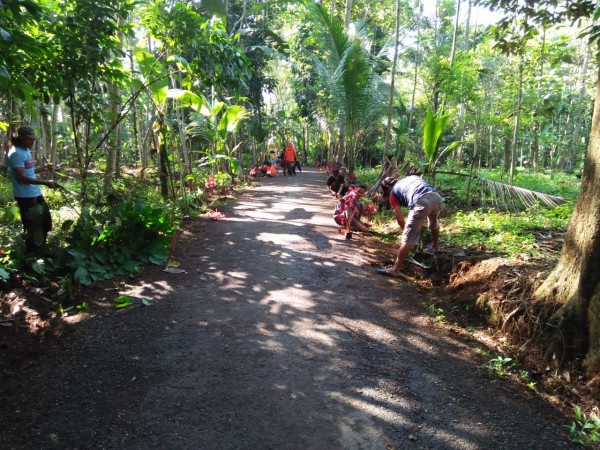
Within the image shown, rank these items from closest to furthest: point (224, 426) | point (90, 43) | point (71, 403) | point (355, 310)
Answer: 1. point (224, 426)
2. point (71, 403)
3. point (355, 310)
4. point (90, 43)

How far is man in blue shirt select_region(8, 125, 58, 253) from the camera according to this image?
3.96 meters

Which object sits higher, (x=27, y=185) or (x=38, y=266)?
(x=27, y=185)

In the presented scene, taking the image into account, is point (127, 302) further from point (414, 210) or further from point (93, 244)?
point (414, 210)

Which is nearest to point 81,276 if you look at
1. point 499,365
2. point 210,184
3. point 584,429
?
point 499,365

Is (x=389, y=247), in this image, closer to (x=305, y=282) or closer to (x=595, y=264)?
(x=305, y=282)

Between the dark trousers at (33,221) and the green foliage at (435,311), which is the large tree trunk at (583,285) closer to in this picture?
the green foliage at (435,311)

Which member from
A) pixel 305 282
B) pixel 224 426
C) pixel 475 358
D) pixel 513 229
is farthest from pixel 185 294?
pixel 513 229

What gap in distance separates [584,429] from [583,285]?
1059mm

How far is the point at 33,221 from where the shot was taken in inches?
157

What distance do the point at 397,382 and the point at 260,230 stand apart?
15.5 ft

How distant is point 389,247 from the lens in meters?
Answer: 6.53

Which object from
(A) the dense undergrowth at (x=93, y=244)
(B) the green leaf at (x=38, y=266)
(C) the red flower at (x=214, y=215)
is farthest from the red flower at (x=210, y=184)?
(B) the green leaf at (x=38, y=266)

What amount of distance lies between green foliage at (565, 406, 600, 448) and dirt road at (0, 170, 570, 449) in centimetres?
8

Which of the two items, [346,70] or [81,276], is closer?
[81,276]
